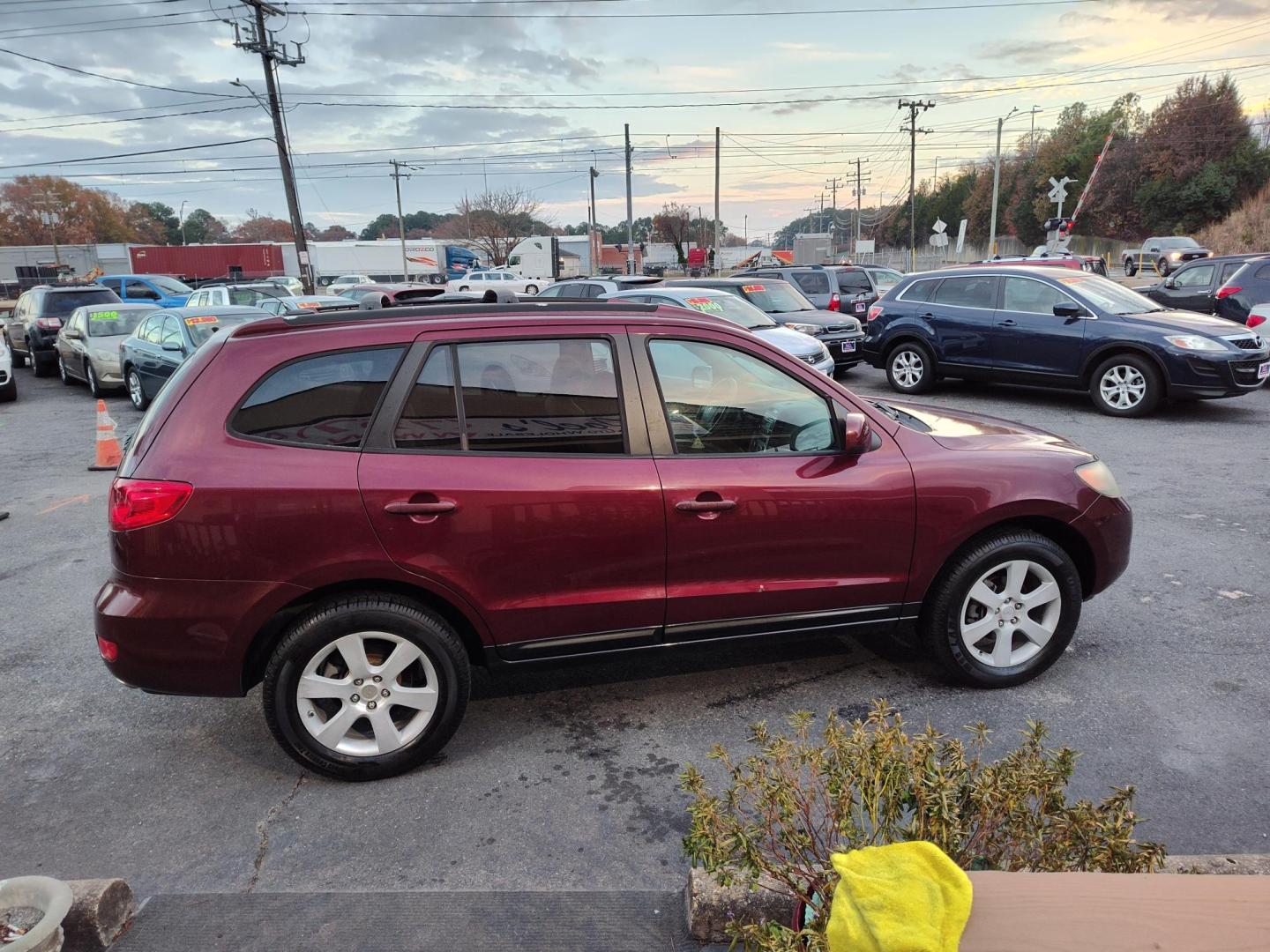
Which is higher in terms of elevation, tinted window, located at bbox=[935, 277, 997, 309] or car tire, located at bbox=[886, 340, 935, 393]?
tinted window, located at bbox=[935, 277, 997, 309]

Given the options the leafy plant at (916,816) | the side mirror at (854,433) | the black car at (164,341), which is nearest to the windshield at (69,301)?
the black car at (164,341)

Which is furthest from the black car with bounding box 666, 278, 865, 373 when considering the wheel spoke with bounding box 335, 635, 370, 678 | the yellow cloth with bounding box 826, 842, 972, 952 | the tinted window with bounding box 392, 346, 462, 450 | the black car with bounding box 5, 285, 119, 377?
the black car with bounding box 5, 285, 119, 377

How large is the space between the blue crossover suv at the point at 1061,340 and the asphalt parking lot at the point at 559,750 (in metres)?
4.97

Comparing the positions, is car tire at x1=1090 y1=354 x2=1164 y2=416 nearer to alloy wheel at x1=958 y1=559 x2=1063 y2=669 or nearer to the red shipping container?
alloy wheel at x1=958 y1=559 x2=1063 y2=669

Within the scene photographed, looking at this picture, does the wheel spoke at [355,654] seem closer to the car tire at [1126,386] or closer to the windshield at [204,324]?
the windshield at [204,324]

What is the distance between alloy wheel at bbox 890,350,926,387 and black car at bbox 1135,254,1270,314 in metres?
5.11

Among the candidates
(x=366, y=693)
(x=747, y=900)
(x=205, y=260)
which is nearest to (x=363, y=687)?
(x=366, y=693)

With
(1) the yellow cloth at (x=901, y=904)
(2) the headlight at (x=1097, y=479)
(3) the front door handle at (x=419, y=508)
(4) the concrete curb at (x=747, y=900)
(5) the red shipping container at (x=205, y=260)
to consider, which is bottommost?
(4) the concrete curb at (x=747, y=900)

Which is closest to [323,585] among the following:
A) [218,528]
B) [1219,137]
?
[218,528]

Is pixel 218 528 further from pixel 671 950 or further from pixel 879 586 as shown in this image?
pixel 879 586

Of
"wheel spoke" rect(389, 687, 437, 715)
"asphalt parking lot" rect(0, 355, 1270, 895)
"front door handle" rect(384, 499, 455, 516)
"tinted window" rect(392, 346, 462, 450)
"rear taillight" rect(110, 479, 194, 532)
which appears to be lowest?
"asphalt parking lot" rect(0, 355, 1270, 895)

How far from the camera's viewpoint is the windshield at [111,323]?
14062mm

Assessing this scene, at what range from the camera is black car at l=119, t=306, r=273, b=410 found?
11242 millimetres

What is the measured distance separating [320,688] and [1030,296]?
1012cm
